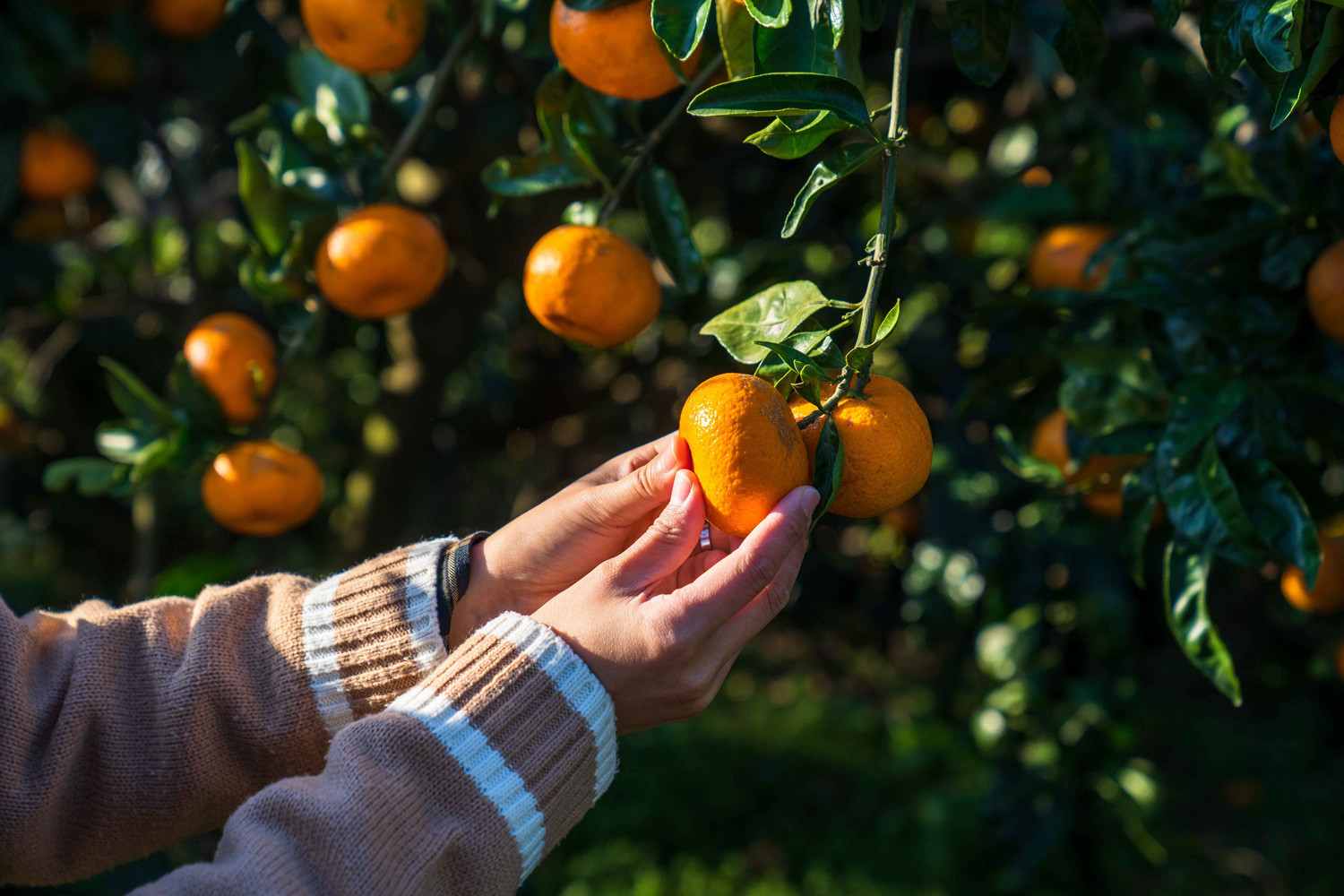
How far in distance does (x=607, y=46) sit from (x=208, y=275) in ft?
5.59

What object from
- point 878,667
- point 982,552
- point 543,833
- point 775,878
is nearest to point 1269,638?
point 982,552

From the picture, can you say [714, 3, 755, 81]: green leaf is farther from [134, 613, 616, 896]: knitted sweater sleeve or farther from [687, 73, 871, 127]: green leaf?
[134, 613, 616, 896]: knitted sweater sleeve

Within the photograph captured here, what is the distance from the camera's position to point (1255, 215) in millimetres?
1072

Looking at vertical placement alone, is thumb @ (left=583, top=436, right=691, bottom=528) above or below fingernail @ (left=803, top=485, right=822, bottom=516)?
below

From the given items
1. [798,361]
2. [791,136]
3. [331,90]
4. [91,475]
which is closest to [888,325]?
[798,361]

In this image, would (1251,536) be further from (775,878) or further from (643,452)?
(775,878)

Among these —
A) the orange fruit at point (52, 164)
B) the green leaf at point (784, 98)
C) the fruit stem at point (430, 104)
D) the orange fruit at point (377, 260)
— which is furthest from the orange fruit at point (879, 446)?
the orange fruit at point (52, 164)

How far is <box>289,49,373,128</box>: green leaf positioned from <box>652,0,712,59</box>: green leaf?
617mm

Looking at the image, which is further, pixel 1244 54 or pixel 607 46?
pixel 607 46

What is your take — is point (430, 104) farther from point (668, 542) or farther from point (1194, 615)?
point (1194, 615)

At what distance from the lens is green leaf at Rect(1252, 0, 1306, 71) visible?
655 millimetres

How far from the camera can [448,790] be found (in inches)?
29.5

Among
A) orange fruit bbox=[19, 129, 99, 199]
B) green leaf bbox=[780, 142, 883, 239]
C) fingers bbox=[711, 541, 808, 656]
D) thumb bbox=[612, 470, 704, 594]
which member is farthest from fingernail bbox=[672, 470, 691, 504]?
orange fruit bbox=[19, 129, 99, 199]

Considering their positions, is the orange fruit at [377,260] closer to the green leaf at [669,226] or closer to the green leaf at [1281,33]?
the green leaf at [669,226]
